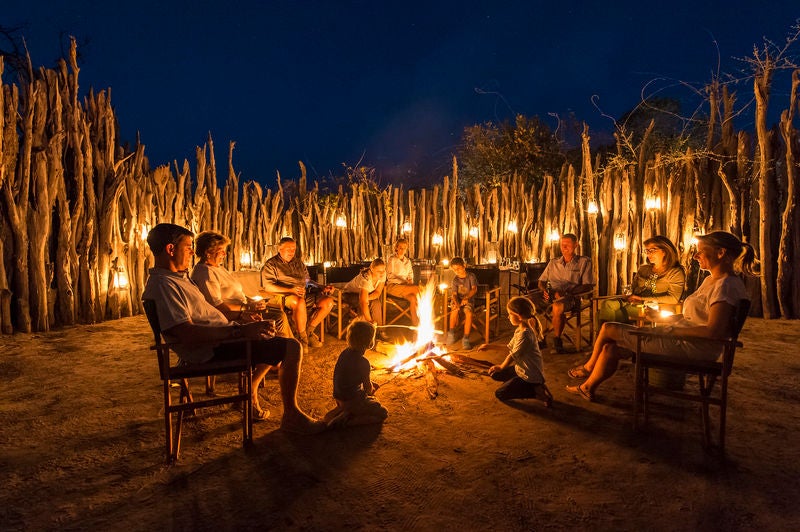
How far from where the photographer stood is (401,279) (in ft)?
23.7

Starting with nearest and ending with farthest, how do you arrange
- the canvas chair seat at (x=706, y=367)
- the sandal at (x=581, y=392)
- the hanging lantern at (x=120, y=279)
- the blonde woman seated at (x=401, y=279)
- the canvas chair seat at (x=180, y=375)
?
the canvas chair seat at (x=180, y=375), the canvas chair seat at (x=706, y=367), the sandal at (x=581, y=392), the blonde woman seated at (x=401, y=279), the hanging lantern at (x=120, y=279)

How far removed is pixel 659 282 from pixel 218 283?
4441mm

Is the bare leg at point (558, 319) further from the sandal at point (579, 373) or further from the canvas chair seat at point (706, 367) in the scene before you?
the canvas chair seat at point (706, 367)

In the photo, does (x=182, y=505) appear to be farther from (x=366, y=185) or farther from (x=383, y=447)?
(x=366, y=185)

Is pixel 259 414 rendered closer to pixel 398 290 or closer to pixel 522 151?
pixel 398 290

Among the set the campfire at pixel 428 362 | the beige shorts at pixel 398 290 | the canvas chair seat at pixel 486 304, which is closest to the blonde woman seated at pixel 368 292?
the beige shorts at pixel 398 290

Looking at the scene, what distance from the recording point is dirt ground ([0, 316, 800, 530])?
2336 millimetres

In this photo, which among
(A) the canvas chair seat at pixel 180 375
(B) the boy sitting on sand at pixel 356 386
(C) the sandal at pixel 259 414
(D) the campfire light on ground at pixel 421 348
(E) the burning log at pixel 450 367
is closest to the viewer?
(A) the canvas chair seat at pixel 180 375

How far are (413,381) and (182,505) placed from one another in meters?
2.45

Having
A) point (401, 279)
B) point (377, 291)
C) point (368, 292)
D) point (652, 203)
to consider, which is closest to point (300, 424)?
point (368, 292)

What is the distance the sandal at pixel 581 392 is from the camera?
3.97 meters

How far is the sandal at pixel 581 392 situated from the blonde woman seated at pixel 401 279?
278 centimetres

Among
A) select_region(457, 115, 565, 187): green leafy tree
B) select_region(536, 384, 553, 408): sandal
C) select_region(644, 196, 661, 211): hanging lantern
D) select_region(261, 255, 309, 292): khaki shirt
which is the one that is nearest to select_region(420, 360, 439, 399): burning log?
select_region(536, 384, 553, 408): sandal

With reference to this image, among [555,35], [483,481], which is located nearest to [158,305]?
[483,481]
